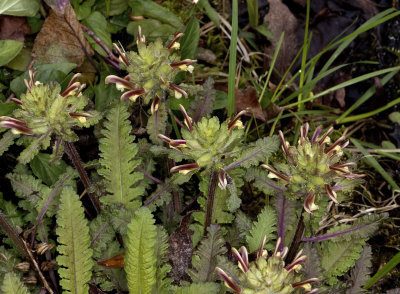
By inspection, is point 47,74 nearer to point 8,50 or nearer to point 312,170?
point 8,50

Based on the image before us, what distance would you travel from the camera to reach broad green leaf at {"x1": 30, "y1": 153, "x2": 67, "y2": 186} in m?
2.29

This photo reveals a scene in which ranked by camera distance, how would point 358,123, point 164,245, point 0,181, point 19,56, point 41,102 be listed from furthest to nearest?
point 358,123 → point 19,56 → point 0,181 → point 164,245 → point 41,102

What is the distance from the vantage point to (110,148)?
1990 mm

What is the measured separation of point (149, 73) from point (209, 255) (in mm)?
740

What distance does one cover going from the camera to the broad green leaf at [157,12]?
106 inches

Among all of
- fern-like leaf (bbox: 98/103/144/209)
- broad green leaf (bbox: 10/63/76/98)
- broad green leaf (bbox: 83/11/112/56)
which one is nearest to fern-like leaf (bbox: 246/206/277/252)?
fern-like leaf (bbox: 98/103/144/209)

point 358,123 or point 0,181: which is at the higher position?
point 358,123

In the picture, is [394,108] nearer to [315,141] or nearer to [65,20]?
[315,141]

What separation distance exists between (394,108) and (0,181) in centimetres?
227

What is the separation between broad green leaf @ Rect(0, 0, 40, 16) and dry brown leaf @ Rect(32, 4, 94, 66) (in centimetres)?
9

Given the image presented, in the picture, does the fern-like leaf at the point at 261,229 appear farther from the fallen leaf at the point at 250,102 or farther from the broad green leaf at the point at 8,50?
the broad green leaf at the point at 8,50

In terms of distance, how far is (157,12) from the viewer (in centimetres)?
271

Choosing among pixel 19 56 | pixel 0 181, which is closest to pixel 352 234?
pixel 0 181

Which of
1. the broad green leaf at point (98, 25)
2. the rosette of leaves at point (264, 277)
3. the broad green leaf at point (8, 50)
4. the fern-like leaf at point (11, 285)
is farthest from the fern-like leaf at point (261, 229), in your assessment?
the broad green leaf at point (8, 50)
